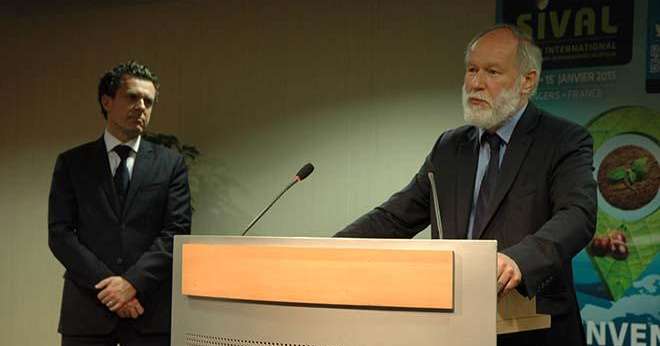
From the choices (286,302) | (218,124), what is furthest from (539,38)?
(286,302)

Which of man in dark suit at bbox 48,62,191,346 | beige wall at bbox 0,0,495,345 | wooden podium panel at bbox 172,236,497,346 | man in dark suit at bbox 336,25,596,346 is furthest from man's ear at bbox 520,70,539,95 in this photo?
beige wall at bbox 0,0,495,345

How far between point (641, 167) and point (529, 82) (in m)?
2.22

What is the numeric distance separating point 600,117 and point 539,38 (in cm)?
54

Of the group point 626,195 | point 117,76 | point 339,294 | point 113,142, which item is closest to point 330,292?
point 339,294

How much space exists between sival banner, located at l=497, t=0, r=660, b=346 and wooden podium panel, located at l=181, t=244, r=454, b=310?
2.93 meters

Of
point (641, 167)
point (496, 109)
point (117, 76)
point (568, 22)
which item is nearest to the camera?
point (496, 109)

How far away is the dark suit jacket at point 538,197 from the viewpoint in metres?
1.85

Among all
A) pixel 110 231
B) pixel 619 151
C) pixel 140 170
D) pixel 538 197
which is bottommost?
pixel 110 231

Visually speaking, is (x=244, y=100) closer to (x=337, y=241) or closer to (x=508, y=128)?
(x=508, y=128)

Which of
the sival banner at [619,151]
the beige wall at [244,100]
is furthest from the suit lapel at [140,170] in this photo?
the sival banner at [619,151]

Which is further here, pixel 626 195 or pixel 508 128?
pixel 626 195

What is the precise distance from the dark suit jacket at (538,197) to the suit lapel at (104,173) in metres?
1.25

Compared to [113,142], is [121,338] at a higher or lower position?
lower

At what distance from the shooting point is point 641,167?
4.17 meters
